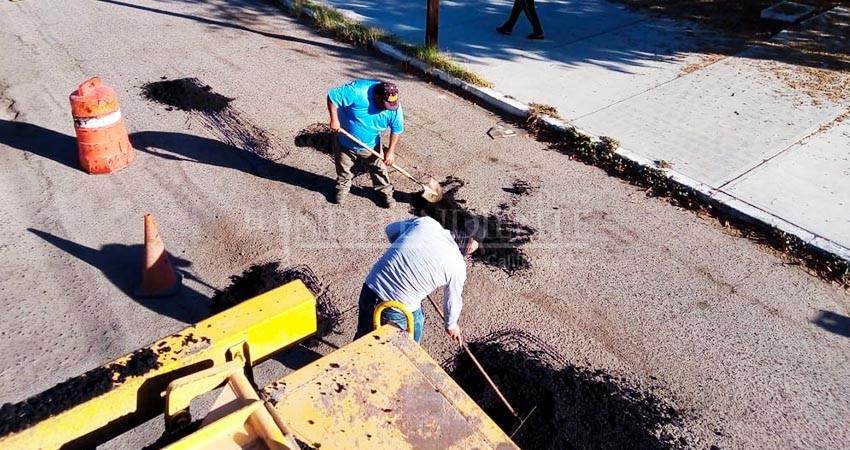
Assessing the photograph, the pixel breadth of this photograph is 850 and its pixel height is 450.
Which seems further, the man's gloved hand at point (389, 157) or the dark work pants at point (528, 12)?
the dark work pants at point (528, 12)

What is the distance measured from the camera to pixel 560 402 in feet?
14.5

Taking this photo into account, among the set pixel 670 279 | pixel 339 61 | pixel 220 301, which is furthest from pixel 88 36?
pixel 670 279

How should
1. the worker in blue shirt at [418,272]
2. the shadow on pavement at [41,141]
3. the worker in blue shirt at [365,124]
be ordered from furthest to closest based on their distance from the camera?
the shadow on pavement at [41,141], the worker in blue shirt at [365,124], the worker in blue shirt at [418,272]

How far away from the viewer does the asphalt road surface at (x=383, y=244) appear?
4699mm

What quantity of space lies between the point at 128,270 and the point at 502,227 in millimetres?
3584

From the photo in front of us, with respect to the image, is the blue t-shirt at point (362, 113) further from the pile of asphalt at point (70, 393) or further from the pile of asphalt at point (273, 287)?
the pile of asphalt at point (70, 393)

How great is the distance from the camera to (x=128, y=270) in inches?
219

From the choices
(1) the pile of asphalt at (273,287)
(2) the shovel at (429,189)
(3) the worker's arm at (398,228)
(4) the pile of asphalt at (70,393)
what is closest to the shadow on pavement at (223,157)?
(2) the shovel at (429,189)

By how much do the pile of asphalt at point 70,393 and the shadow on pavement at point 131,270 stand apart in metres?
2.80

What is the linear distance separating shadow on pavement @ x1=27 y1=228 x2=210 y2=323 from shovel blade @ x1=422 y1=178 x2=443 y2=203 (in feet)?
7.86

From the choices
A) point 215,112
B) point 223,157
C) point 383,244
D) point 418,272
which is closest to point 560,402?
point 418,272

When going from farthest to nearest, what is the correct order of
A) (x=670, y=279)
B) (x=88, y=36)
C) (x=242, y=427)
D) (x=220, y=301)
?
(x=88, y=36)
(x=670, y=279)
(x=220, y=301)
(x=242, y=427)

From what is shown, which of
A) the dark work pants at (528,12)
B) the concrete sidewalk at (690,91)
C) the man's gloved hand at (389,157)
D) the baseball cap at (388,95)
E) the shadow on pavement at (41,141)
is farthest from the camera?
the dark work pants at (528,12)

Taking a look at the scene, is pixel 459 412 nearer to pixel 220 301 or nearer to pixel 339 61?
pixel 220 301
